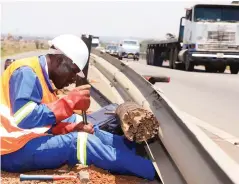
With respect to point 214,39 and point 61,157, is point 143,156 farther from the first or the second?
point 214,39

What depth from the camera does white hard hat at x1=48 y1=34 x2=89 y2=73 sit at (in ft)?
15.4

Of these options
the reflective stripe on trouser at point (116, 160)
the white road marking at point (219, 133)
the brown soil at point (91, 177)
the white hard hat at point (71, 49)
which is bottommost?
the white road marking at point (219, 133)

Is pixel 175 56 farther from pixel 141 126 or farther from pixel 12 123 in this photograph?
pixel 12 123

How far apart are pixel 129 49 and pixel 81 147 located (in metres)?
50.1

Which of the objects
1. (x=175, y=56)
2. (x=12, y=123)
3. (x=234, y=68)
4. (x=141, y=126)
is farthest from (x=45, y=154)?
(x=175, y=56)

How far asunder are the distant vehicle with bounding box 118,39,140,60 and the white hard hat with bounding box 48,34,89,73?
48824 millimetres

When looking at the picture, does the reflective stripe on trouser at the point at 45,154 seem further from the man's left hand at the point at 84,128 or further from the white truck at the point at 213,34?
the white truck at the point at 213,34

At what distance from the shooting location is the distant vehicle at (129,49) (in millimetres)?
54062

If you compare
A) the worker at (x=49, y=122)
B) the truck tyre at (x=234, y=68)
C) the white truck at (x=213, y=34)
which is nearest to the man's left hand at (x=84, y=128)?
the worker at (x=49, y=122)

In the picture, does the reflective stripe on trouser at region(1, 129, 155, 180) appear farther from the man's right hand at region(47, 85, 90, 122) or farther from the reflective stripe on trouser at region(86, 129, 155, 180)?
the man's right hand at region(47, 85, 90, 122)

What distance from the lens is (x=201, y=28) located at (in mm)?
25312

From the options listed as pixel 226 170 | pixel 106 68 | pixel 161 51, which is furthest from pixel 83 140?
pixel 161 51

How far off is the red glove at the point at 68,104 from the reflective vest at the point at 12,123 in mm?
154

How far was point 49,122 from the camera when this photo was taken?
4.53 metres
